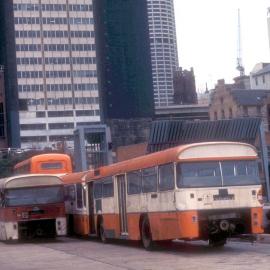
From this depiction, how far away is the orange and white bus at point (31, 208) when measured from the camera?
30562 mm

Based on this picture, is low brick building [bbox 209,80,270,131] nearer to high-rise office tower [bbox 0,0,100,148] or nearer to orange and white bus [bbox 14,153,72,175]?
orange and white bus [bbox 14,153,72,175]

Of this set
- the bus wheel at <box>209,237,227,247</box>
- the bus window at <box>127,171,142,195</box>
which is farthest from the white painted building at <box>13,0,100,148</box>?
the bus wheel at <box>209,237,227,247</box>

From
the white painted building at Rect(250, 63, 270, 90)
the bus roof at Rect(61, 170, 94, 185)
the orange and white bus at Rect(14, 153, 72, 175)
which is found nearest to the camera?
the bus roof at Rect(61, 170, 94, 185)

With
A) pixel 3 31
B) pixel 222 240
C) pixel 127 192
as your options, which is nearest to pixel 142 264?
pixel 222 240

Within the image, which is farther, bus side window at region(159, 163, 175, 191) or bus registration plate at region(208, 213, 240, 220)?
bus side window at region(159, 163, 175, 191)

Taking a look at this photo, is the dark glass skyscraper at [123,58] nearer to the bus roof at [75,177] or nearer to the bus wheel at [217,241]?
the bus roof at [75,177]

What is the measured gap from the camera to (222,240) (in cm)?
2128

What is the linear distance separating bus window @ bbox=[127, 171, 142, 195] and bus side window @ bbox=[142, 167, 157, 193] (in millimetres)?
363

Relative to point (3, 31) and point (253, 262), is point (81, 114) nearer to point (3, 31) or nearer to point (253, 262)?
point (3, 31)

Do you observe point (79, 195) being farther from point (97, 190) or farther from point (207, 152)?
point (207, 152)

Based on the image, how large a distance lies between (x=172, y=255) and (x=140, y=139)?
96798mm

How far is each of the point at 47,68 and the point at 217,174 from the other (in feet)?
443

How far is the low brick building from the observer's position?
262 ft

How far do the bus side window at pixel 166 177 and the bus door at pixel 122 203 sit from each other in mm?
3547
